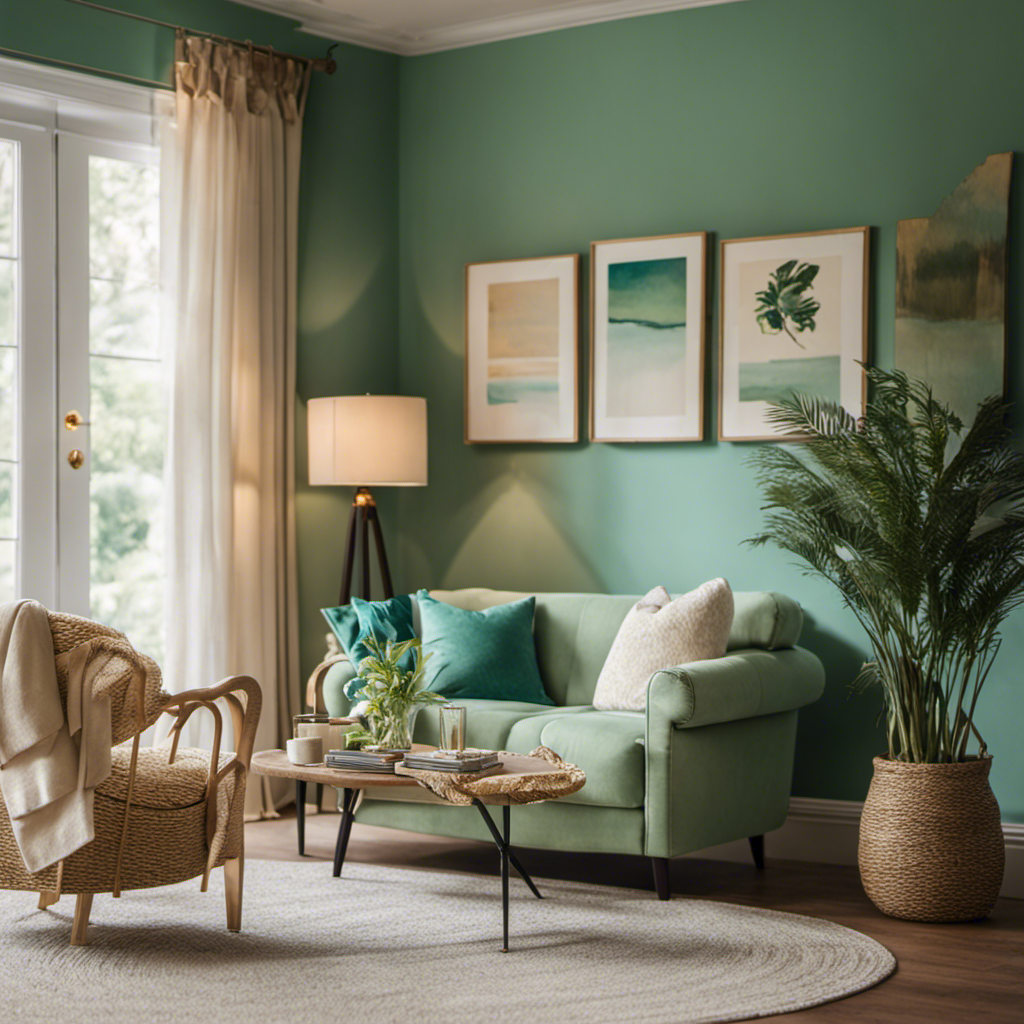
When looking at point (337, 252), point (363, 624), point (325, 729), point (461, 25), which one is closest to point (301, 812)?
point (363, 624)

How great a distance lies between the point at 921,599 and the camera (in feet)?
13.4

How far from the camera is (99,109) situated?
4.96 m

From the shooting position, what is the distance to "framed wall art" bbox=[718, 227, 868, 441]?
4836mm

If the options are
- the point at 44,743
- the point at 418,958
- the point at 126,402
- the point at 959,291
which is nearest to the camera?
the point at 44,743

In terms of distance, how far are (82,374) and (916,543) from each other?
2.87 m

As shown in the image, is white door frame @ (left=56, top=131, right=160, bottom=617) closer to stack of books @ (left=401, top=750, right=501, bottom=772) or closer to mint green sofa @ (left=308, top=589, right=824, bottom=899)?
mint green sofa @ (left=308, top=589, right=824, bottom=899)

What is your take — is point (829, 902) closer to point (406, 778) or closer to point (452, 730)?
point (452, 730)

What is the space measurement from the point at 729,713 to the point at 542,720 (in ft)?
1.94

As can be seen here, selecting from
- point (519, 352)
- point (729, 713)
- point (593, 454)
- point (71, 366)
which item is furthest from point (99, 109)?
point (729, 713)

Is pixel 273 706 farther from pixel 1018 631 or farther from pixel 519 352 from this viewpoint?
pixel 1018 631

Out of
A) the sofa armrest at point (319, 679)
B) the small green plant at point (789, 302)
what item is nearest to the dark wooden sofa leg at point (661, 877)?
the sofa armrest at point (319, 679)

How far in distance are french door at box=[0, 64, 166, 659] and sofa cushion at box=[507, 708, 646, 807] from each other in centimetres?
174

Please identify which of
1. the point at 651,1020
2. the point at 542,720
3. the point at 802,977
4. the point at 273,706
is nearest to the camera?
the point at 651,1020

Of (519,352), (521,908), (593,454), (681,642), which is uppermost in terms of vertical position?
(519,352)
